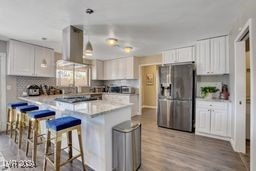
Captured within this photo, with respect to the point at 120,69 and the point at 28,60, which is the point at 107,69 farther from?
the point at 28,60

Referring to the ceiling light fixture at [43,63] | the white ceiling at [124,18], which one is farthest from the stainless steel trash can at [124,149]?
the ceiling light fixture at [43,63]

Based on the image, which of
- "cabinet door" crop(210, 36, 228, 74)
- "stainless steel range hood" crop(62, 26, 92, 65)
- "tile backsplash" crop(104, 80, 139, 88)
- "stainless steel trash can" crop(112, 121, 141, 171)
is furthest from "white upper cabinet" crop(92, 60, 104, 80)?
"stainless steel trash can" crop(112, 121, 141, 171)

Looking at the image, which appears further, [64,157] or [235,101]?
[235,101]

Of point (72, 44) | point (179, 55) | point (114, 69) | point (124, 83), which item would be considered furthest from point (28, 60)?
point (179, 55)

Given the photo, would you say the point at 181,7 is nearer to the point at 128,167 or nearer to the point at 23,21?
the point at 128,167

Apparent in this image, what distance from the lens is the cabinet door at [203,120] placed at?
352cm

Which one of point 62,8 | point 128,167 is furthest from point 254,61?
point 62,8

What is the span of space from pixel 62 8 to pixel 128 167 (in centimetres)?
254

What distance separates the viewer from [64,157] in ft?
8.39

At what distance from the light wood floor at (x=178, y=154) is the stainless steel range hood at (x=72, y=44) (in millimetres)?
1854

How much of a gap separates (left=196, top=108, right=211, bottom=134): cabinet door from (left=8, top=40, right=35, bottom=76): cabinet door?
4.72 metres

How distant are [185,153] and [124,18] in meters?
2.71

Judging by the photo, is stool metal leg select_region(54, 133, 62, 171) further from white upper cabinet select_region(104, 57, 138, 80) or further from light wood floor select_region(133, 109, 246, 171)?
white upper cabinet select_region(104, 57, 138, 80)

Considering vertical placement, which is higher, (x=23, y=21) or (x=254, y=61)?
(x=23, y=21)
